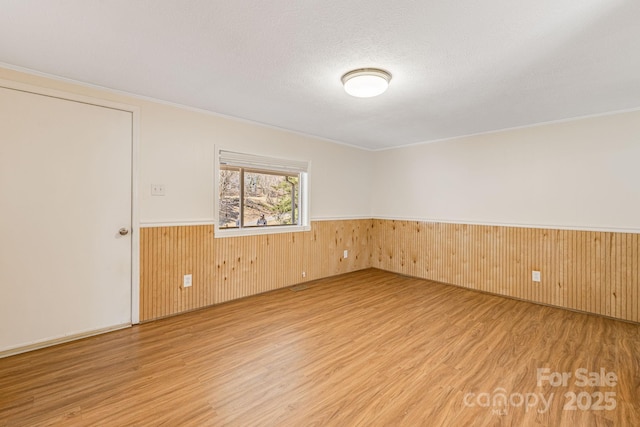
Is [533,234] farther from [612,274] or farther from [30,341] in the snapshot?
[30,341]

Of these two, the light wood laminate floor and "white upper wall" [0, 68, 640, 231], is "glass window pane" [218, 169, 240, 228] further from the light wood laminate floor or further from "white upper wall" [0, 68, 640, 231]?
the light wood laminate floor

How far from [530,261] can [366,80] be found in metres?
3.20

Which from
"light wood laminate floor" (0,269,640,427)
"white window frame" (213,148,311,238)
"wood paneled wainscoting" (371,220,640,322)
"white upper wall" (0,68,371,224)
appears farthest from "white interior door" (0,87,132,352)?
"wood paneled wainscoting" (371,220,640,322)

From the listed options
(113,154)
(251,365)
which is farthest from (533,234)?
(113,154)

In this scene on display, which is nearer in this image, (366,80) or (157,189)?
(366,80)

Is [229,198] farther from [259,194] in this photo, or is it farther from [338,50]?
[338,50]

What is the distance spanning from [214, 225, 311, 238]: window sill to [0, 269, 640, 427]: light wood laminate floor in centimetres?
89

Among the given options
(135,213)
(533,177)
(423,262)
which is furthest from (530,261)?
(135,213)

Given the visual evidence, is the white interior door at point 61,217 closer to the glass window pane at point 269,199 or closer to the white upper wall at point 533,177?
the glass window pane at point 269,199

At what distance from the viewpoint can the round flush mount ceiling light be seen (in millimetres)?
2162

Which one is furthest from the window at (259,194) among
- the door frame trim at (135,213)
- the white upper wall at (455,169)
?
the door frame trim at (135,213)

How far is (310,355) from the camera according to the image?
226 centimetres

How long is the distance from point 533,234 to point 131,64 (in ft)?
15.2

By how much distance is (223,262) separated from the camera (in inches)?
134
